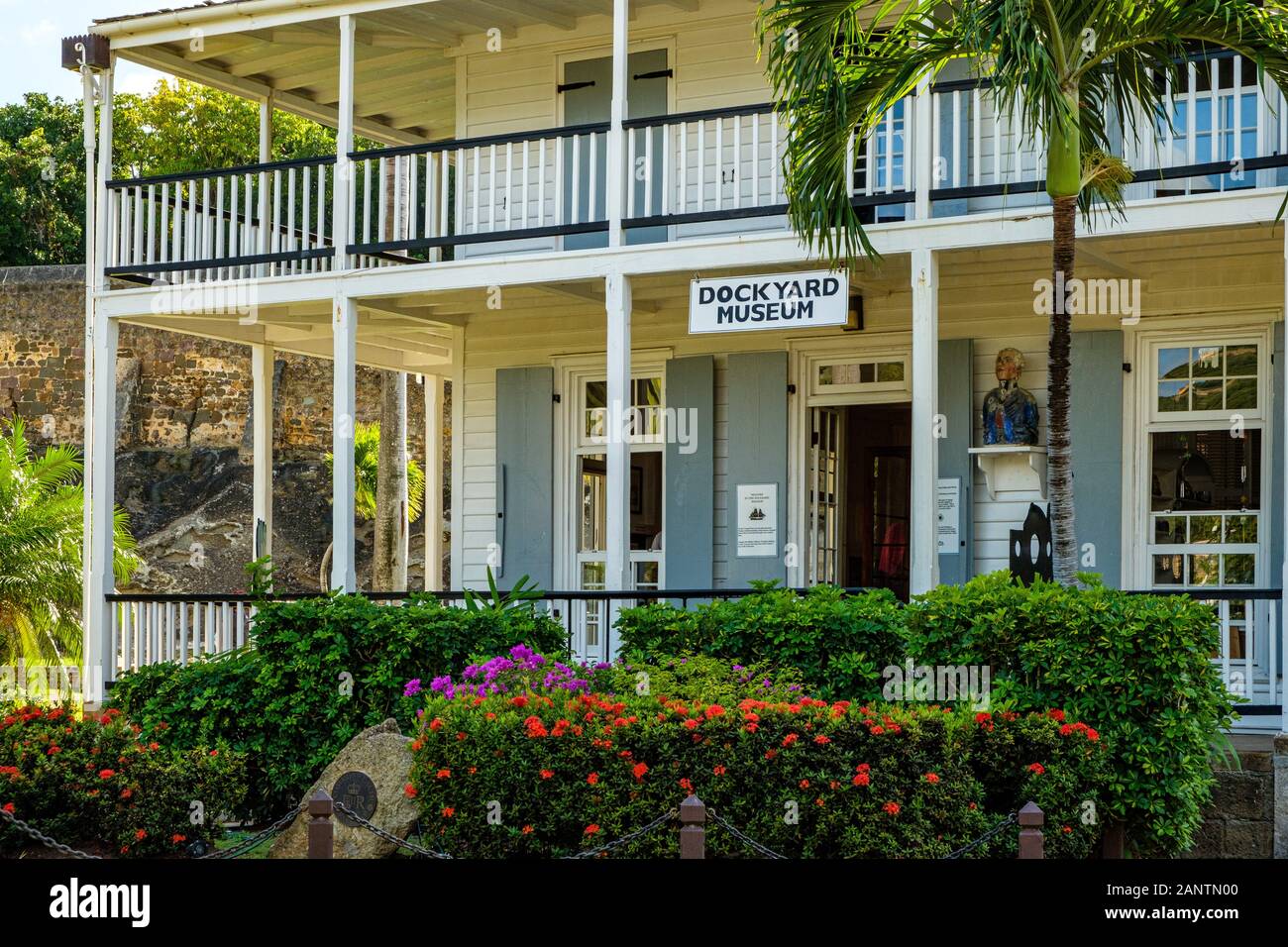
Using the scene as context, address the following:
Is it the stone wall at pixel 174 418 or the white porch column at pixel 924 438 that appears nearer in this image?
the white porch column at pixel 924 438

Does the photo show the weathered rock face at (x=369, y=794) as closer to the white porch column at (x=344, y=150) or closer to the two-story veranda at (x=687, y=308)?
the two-story veranda at (x=687, y=308)

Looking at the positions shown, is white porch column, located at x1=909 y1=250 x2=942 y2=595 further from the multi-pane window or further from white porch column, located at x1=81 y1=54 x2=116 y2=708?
white porch column, located at x1=81 y1=54 x2=116 y2=708

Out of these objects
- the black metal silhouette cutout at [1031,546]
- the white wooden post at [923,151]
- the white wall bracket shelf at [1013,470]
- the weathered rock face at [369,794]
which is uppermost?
the white wooden post at [923,151]

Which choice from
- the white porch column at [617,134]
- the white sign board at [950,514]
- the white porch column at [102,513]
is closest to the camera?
the white porch column at [617,134]

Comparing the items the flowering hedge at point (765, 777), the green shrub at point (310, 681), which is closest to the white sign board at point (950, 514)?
the green shrub at point (310, 681)

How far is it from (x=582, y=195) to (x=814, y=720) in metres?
7.72

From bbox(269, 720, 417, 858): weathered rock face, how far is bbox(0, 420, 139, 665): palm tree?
815cm

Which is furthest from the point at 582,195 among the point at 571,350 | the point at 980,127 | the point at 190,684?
the point at 190,684

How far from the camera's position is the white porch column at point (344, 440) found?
43.5 ft

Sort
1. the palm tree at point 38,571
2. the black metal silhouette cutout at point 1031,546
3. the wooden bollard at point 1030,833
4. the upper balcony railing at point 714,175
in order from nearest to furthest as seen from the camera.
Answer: the wooden bollard at point 1030,833
the upper balcony railing at point 714,175
the black metal silhouette cutout at point 1031,546
the palm tree at point 38,571

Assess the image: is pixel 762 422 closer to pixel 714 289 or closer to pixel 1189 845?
pixel 714 289

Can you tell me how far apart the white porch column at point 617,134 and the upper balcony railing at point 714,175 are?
0.32 feet

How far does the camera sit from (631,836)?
24.6ft

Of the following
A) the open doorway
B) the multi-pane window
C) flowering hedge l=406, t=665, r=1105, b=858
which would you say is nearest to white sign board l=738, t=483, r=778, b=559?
the open doorway
